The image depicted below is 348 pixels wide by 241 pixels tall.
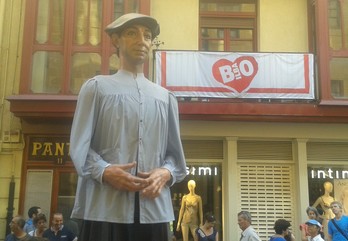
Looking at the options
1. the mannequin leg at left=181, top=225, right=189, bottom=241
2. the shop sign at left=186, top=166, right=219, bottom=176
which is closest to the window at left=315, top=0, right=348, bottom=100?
the shop sign at left=186, top=166, right=219, bottom=176

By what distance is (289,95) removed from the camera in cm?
1188

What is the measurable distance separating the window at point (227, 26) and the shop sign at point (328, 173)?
3.63m

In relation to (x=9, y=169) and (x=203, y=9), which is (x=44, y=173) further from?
(x=203, y=9)

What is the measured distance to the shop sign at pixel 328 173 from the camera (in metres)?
12.7

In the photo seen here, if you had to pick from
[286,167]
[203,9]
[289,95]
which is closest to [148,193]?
[289,95]

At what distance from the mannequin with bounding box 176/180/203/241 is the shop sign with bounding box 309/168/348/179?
9.86ft

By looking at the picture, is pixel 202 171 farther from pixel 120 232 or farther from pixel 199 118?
pixel 120 232

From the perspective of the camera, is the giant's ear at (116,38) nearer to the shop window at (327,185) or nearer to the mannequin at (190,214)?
the mannequin at (190,214)

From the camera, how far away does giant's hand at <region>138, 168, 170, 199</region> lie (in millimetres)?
2420

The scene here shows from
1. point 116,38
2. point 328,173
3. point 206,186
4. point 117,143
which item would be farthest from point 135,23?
point 328,173

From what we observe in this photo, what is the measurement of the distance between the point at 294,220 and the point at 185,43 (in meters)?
5.30

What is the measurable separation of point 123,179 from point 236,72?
9.70 metres

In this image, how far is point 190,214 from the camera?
12195 millimetres

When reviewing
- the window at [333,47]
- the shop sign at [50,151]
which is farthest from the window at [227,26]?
the shop sign at [50,151]
